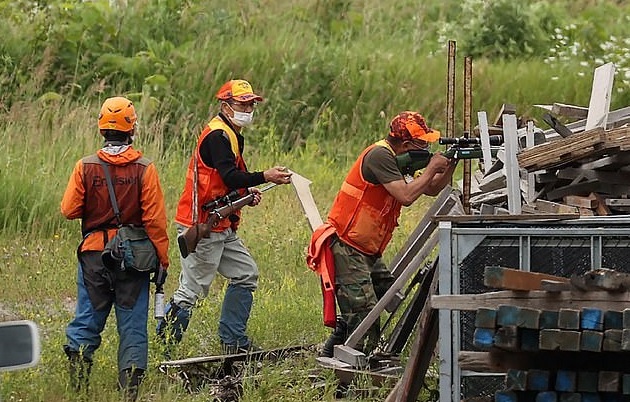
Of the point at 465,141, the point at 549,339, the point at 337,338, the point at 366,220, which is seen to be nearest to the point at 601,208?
the point at 465,141

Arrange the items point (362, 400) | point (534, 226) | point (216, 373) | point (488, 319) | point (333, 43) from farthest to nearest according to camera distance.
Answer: point (333, 43), point (216, 373), point (362, 400), point (534, 226), point (488, 319)

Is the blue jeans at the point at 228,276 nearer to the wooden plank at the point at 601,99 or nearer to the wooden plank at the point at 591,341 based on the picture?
the wooden plank at the point at 601,99

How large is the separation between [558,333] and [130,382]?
10.5 feet

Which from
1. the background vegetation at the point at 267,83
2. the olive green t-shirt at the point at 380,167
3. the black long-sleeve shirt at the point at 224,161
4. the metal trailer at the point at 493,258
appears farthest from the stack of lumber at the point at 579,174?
the background vegetation at the point at 267,83

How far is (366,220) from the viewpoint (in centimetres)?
877

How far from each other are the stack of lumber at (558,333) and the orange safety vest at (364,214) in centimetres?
280

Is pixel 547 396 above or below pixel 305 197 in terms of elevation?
below

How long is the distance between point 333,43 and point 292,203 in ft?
17.2

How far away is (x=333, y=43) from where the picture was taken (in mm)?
18609

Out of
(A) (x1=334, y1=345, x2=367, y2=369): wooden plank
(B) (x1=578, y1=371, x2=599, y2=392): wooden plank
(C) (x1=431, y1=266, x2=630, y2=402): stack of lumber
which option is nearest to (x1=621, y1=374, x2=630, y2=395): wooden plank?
(C) (x1=431, y1=266, x2=630, y2=402): stack of lumber

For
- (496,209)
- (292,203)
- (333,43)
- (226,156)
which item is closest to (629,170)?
(496,209)

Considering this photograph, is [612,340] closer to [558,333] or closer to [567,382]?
[558,333]

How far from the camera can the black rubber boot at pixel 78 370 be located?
7.96 meters

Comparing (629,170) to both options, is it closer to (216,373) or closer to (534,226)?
(534,226)
